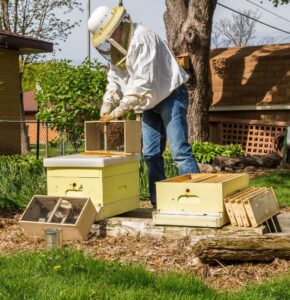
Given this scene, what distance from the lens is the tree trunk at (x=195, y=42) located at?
14.3 m

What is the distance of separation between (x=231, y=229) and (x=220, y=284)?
687 millimetres

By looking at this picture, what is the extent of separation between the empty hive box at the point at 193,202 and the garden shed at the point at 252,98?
11.9m

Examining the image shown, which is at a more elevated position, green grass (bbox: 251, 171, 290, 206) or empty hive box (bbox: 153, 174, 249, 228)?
empty hive box (bbox: 153, 174, 249, 228)

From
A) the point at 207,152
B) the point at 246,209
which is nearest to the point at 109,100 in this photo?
the point at 246,209

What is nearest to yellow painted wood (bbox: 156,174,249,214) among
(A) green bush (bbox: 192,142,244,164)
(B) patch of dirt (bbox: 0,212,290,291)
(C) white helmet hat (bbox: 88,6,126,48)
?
(B) patch of dirt (bbox: 0,212,290,291)

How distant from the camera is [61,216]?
5.35 m

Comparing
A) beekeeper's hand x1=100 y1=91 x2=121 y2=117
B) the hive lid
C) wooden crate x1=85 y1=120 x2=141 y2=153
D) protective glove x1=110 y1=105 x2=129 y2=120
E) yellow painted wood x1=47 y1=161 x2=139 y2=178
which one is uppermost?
beekeeper's hand x1=100 y1=91 x2=121 y2=117

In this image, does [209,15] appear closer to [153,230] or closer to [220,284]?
[153,230]

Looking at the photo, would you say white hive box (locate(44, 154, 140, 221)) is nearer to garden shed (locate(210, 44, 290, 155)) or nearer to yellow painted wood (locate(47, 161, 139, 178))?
yellow painted wood (locate(47, 161, 139, 178))

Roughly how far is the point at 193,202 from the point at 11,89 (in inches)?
648

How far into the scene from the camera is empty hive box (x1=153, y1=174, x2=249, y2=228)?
4645 millimetres

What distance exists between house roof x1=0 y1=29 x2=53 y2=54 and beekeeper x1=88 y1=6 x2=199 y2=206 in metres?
13.1

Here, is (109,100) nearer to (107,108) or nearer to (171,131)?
(107,108)

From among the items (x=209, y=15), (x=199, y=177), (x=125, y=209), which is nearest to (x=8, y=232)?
(x=125, y=209)
